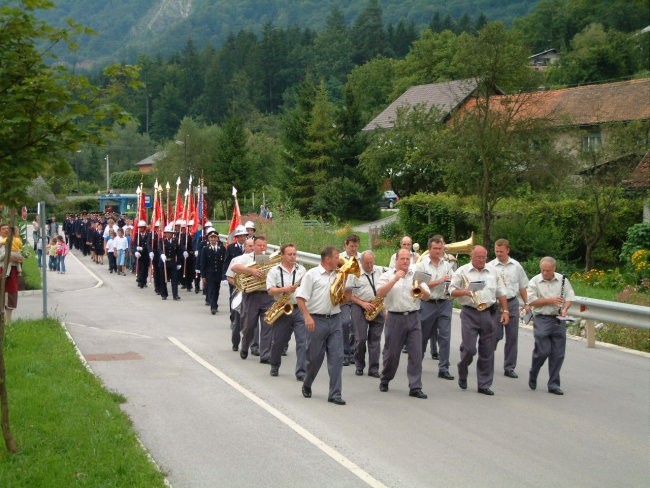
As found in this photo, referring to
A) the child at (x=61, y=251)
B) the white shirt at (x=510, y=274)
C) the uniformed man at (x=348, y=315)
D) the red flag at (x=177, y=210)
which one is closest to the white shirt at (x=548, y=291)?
the white shirt at (x=510, y=274)

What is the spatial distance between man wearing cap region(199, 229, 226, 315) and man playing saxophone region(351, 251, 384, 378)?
24.0ft

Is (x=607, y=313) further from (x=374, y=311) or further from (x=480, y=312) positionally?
(x=374, y=311)

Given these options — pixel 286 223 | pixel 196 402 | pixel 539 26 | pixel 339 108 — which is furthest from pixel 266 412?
pixel 539 26

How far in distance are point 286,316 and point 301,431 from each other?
3441 millimetres

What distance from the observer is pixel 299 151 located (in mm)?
61469

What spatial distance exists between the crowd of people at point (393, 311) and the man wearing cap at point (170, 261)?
8.20m

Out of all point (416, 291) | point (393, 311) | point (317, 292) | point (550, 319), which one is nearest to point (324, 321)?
point (317, 292)

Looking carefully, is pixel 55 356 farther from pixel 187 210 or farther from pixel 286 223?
pixel 286 223

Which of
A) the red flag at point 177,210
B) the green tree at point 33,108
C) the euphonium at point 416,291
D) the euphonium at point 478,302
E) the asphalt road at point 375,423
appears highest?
the green tree at point 33,108

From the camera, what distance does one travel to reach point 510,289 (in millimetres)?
13172

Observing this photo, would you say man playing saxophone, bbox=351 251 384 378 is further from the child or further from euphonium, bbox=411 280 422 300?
the child

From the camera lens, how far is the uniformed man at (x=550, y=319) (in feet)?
38.6

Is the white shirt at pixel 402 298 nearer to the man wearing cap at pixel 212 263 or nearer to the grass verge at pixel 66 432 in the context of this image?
the grass verge at pixel 66 432

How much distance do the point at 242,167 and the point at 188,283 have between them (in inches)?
1837
